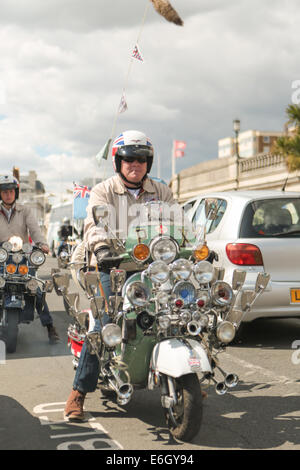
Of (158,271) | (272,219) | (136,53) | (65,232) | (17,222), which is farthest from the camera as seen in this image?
(136,53)

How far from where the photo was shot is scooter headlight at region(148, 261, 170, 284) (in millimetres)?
3693

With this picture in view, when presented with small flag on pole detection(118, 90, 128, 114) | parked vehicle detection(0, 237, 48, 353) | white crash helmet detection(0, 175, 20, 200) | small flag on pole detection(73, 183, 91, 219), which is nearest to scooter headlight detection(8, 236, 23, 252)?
parked vehicle detection(0, 237, 48, 353)

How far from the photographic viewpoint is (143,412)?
433 centimetres

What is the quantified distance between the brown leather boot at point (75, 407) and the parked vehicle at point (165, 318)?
20cm

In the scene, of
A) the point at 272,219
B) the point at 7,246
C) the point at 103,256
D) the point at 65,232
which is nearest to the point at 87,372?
the point at 103,256

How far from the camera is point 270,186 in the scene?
29.9 m

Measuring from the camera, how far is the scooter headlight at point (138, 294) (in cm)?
374

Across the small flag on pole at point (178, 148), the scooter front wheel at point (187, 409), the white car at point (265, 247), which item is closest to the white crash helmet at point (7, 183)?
the white car at point (265, 247)

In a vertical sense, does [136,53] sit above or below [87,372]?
above

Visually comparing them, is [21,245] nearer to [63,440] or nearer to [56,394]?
[56,394]

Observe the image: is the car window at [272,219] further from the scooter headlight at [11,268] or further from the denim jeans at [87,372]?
the denim jeans at [87,372]

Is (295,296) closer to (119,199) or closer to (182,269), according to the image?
(119,199)

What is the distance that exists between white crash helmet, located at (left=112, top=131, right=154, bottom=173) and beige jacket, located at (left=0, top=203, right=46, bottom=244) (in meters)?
3.10

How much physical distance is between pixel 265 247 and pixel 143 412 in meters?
2.78
